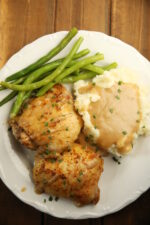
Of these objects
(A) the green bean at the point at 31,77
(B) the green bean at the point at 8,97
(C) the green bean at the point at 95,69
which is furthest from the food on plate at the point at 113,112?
(B) the green bean at the point at 8,97

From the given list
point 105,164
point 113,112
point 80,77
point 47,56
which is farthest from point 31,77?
point 105,164

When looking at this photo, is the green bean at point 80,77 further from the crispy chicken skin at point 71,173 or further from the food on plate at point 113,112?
the crispy chicken skin at point 71,173

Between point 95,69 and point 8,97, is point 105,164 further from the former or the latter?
point 8,97

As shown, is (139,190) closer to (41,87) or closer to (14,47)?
(41,87)

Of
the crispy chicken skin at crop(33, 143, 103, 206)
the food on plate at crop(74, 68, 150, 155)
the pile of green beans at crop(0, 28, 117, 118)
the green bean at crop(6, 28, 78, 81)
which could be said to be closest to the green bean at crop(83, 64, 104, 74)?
the pile of green beans at crop(0, 28, 117, 118)

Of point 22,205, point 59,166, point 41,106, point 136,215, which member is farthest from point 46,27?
point 136,215

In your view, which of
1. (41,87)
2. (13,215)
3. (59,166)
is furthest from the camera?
(13,215)
